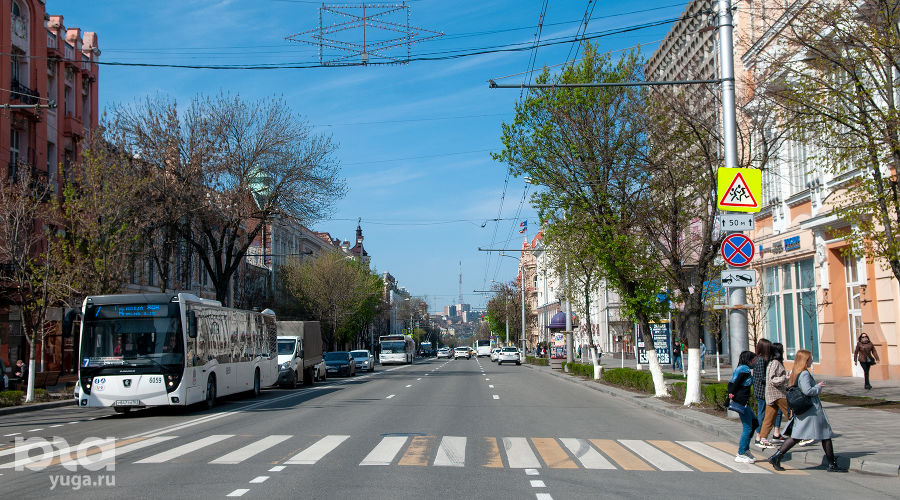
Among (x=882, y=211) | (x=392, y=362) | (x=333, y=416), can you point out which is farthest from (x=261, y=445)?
(x=392, y=362)

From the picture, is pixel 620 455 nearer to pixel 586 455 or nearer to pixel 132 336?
pixel 586 455

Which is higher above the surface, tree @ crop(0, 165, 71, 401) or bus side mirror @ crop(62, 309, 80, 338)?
tree @ crop(0, 165, 71, 401)

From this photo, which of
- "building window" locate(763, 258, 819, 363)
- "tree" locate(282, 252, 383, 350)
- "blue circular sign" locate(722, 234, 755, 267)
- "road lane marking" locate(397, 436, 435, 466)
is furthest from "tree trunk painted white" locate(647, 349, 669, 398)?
"tree" locate(282, 252, 383, 350)

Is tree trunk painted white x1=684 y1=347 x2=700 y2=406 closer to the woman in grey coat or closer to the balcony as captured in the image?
the woman in grey coat

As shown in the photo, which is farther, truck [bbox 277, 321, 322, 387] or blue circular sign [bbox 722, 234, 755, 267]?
truck [bbox 277, 321, 322, 387]

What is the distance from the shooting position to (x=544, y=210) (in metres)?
24.7

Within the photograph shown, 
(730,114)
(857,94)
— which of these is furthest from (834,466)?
(730,114)

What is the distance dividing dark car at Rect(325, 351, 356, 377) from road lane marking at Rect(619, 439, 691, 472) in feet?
108

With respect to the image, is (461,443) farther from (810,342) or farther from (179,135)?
(179,135)

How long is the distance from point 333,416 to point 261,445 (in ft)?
18.2

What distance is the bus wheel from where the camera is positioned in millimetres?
21391

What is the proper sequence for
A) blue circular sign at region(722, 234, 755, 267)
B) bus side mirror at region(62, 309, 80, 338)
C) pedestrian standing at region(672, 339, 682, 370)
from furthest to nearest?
pedestrian standing at region(672, 339, 682, 370) → bus side mirror at region(62, 309, 80, 338) → blue circular sign at region(722, 234, 755, 267)

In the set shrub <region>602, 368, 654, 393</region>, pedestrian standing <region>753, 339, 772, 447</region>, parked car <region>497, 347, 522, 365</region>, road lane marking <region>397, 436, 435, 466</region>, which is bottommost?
parked car <region>497, 347, 522, 365</region>

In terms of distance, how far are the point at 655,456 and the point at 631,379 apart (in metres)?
15.8
